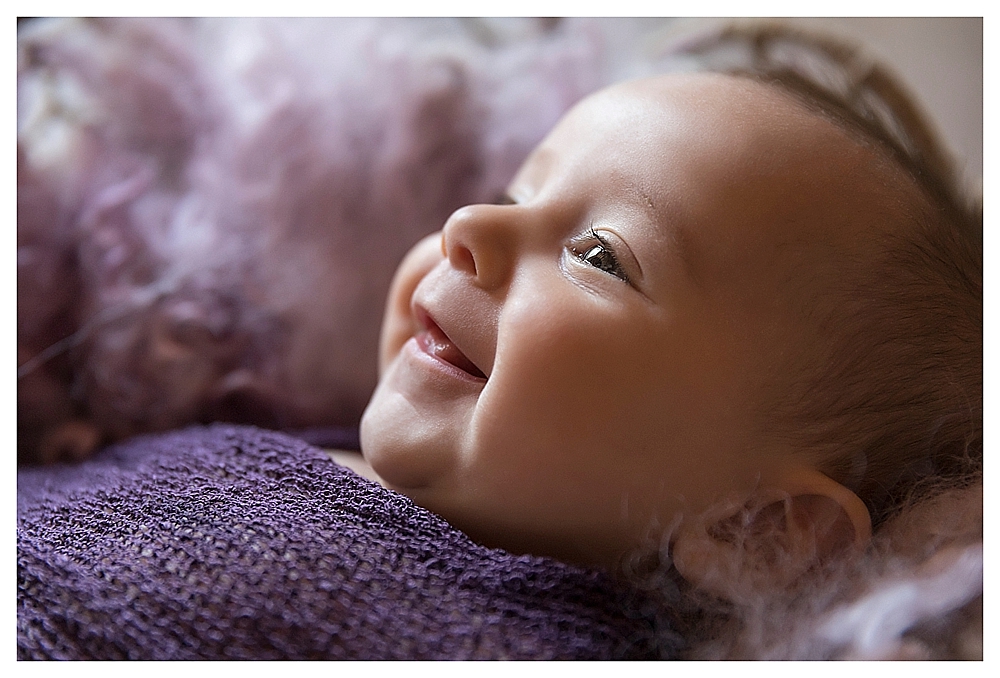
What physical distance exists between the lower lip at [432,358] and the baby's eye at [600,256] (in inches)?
5.7

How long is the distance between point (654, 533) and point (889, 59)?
0.71 meters

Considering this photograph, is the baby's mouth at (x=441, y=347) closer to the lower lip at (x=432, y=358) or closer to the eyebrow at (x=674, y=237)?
the lower lip at (x=432, y=358)

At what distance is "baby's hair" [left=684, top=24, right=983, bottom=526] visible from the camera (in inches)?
28.2

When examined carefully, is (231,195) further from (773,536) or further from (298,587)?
(773,536)

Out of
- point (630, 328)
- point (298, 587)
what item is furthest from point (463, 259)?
point (298, 587)

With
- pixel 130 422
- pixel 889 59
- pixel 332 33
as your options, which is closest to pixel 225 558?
pixel 130 422

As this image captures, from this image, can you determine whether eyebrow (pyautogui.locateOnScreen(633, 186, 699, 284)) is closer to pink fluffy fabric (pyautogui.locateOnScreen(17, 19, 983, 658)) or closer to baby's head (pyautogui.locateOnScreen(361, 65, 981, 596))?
baby's head (pyautogui.locateOnScreen(361, 65, 981, 596))

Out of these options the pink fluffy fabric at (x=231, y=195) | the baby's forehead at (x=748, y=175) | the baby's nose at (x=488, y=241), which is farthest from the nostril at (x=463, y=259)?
the pink fluffy fabric at (x=231, y=195)

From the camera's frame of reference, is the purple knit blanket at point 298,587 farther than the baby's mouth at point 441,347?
No

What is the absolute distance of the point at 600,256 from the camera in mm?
735

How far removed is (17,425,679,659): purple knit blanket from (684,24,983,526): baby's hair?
9.0 inches

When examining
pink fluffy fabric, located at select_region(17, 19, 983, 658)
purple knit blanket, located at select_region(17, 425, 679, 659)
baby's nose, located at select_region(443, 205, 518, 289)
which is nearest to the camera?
purple knit blanket, located at select_region(17, 425, 679, 659)

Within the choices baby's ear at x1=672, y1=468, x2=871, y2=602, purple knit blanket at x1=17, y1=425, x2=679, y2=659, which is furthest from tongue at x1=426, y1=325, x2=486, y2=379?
baby's ear at x1=672, y1=468, x2=871, y2=602

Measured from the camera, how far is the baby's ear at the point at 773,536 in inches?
28.5
